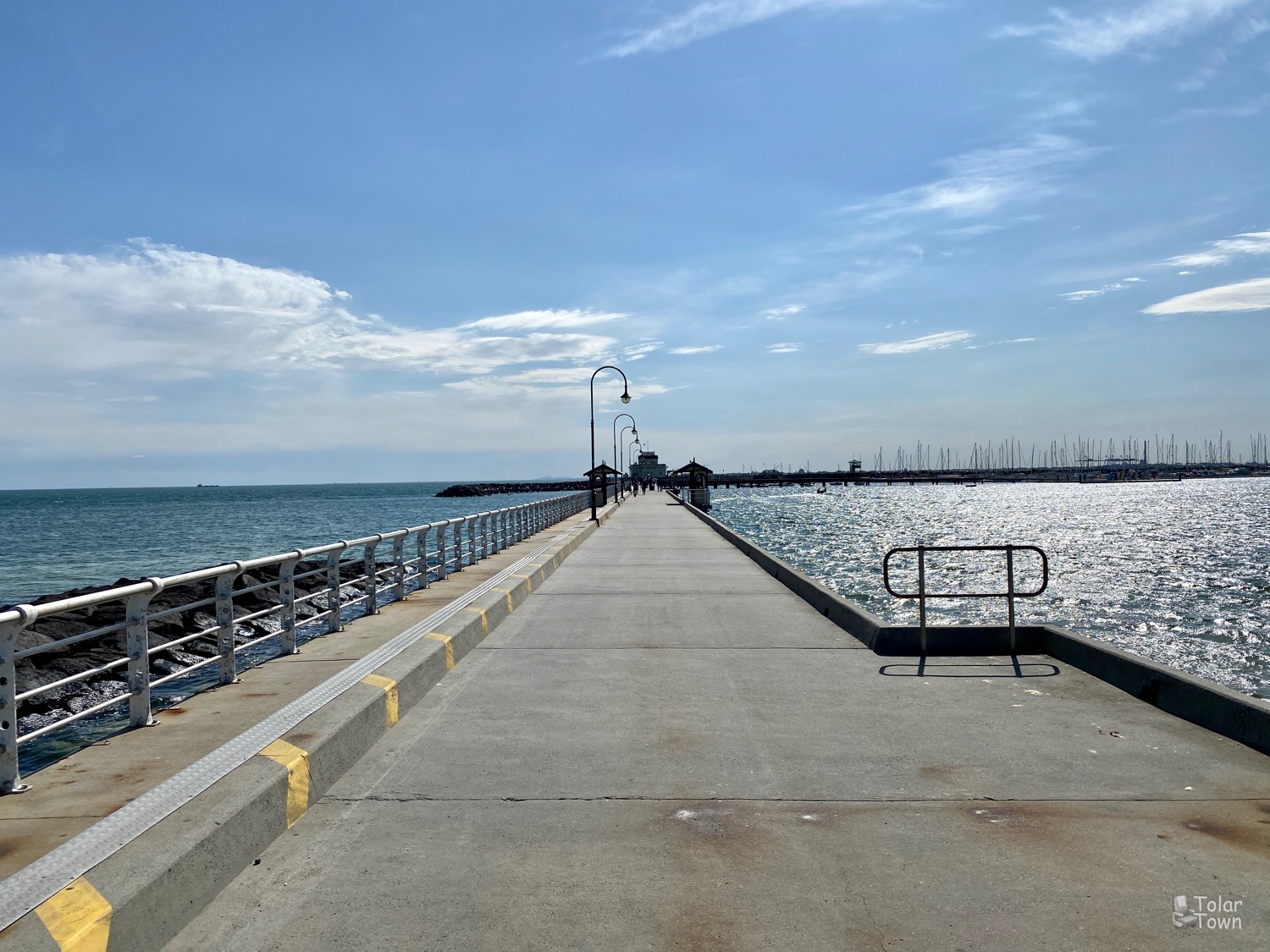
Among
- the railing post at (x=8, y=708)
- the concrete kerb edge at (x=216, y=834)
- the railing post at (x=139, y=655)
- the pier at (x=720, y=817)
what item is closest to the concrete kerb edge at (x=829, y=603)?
the pier at (x=720, y=817)

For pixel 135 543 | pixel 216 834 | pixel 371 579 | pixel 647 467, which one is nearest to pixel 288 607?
pixel 371 579

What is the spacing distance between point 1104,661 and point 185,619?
2249 centimetres

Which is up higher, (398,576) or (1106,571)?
(398,576)

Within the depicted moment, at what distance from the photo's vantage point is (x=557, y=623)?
12648mm

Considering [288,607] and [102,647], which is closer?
[288,607]

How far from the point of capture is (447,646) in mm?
9586

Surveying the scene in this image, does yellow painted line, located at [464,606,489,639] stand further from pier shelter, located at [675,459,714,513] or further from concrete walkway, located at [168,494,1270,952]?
pier shelter, located at [675,459,714,513]

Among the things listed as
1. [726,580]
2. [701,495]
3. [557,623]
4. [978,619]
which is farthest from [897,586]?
[701,495]

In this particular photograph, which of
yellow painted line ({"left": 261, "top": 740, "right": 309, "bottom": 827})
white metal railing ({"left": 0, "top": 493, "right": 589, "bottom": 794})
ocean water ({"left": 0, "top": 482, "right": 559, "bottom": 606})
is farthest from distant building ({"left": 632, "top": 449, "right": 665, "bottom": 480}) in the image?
yellow painted line ({"left": 261, "top": 740, "right": 309, "bottom": 827})

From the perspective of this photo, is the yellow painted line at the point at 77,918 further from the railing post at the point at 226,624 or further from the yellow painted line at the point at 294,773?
the railing post at the point at 226,624

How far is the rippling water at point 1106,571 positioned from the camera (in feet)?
79.8

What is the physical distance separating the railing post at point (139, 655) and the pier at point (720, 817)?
37 cm

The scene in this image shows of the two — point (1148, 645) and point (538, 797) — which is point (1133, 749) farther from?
point (1148, 645)

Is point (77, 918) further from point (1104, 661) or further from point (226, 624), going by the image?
point (1104, 661)
